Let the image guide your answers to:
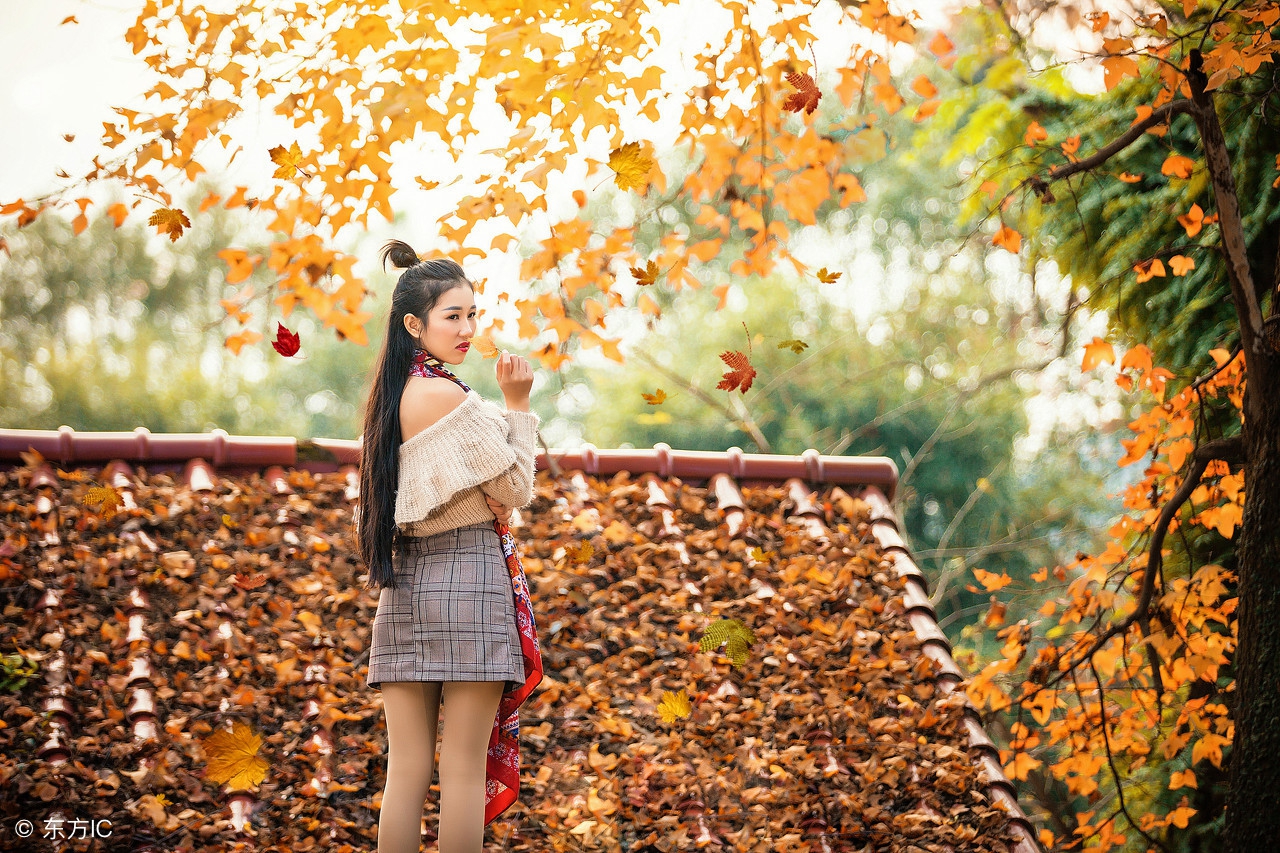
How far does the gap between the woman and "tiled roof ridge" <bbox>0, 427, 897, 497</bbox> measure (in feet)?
6.52

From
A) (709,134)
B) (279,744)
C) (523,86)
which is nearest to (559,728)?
(279,744)

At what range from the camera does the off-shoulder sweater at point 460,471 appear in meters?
2.19

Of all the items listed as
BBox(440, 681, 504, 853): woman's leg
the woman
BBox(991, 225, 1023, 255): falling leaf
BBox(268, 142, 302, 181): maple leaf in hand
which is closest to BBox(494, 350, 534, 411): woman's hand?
the woman

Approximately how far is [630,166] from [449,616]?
5.15 feet

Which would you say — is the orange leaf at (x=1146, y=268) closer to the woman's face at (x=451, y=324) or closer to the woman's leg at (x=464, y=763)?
the woman's face at (x=451, y=324)

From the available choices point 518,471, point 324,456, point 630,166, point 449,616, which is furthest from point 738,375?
point 324,456

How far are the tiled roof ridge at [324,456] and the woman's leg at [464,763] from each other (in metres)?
2.21

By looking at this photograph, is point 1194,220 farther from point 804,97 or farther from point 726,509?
point 726,509

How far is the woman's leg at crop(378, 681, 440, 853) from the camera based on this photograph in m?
2.16

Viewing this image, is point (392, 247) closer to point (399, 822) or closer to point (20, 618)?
point (399, 822)

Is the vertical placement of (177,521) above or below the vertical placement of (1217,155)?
below

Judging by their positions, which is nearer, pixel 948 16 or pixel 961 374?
pixel 948 16

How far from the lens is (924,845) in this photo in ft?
9.62

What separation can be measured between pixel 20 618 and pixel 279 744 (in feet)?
3.37
